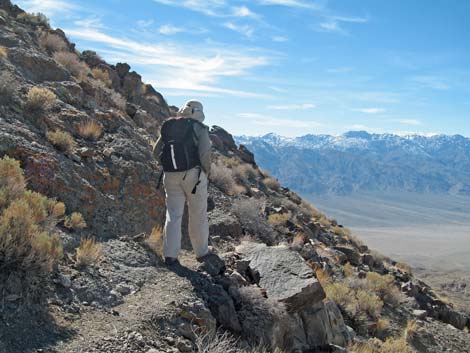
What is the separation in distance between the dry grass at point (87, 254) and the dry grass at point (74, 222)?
2.31 feet

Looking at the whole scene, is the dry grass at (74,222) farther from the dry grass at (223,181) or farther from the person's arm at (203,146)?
the dry grass at (223,181)

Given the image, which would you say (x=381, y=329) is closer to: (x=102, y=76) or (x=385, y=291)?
(x=385, y=291)

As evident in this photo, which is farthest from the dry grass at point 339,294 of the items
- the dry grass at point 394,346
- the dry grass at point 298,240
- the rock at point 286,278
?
the rock at point 286,278

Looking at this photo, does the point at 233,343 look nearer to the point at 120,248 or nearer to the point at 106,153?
the point at 120,248

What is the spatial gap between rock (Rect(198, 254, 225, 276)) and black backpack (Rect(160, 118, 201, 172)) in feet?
4.86

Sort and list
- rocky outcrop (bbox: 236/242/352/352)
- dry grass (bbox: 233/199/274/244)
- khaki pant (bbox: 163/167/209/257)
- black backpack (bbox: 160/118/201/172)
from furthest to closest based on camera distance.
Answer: dry grass (bbox: 233/199/274/244) < khaki pant (bbox: 163/167/209/257) < black backpack (bbox: 160/118/201/172) < rocky outcrop (bbox: 236/242/352/352)

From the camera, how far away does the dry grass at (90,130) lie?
9906mm

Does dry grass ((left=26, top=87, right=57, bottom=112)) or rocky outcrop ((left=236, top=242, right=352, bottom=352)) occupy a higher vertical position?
dry grass ((left=26, top=87, right=57, bottom=112))

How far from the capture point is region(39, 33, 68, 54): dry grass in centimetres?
1709

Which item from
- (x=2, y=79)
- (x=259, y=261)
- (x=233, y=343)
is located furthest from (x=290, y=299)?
(x=2, y=79)

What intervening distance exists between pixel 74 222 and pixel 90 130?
344cm

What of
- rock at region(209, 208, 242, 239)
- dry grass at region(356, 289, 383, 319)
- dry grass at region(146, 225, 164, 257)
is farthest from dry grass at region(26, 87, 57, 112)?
dry grass at region(356, 289, 383, 319)

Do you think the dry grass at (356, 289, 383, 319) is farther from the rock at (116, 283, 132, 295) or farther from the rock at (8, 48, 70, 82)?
the rock at (8, 48, 70, 82)

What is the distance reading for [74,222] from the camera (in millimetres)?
7039
